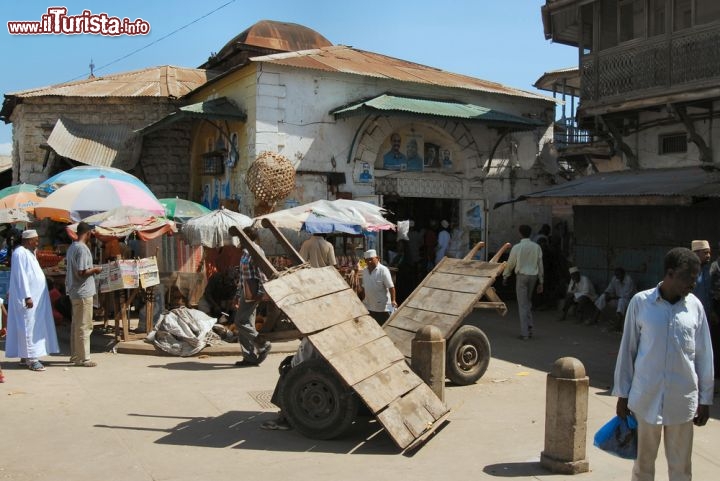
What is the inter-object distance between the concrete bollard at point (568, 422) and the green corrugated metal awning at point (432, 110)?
989cm

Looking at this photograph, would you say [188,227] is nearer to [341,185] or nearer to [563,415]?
[341,185]

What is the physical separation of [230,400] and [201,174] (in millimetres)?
10925

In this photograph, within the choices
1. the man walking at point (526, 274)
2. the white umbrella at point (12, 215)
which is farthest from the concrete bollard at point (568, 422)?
the white umbrella at point (12, 215)

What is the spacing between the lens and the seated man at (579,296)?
1405cm

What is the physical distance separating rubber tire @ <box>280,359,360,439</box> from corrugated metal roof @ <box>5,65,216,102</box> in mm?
13835

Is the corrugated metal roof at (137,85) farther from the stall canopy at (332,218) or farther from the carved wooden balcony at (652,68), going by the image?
the carved wooden balcony at (652,68)

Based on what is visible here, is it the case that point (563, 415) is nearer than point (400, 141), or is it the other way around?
point (563, 415)

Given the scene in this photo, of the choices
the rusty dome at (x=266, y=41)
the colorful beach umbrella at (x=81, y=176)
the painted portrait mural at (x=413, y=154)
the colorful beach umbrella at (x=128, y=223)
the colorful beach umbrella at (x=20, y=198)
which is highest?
the rusty dome at (x=266, y=41)

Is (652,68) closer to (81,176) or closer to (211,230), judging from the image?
(211,230)

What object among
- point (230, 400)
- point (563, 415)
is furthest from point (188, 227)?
point (563, 415)

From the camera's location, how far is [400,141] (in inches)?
643

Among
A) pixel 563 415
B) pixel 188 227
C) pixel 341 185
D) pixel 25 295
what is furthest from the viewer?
pixel 341 185

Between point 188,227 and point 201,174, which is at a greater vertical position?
point 201,174

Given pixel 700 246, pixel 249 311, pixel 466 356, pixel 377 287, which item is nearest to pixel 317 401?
pixel 466 356
